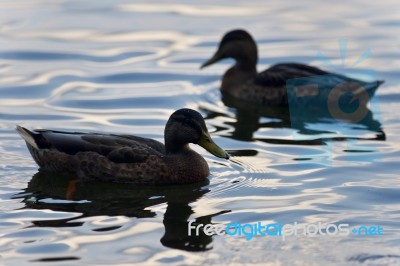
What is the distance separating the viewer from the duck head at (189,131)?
1307 cm

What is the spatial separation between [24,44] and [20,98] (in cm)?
316

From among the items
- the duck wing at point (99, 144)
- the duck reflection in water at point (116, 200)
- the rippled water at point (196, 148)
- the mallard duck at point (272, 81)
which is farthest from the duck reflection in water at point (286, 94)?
the duck reflection in water at point (116, 200)

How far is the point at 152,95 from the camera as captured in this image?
17.2 meters

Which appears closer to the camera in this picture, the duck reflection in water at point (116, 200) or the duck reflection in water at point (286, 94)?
the duck reflection in water at point (116, 200)

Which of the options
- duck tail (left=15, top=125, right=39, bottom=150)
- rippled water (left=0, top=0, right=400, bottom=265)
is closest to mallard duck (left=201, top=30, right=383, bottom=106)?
rippled water (left=0, top=0, right=400, bottom=265)

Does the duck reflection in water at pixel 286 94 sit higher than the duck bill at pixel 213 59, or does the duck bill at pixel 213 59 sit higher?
the duck bill at pixel 213 59

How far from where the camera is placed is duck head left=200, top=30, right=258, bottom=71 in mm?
18172

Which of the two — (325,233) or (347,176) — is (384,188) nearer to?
(347,176)

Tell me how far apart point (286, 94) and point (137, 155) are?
15.5ft

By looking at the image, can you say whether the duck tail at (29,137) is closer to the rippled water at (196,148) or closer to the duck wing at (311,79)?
the rippled water at (196,148)

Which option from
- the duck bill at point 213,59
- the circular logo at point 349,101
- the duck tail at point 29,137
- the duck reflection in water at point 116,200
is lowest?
the duck reflection in water at point 116,200

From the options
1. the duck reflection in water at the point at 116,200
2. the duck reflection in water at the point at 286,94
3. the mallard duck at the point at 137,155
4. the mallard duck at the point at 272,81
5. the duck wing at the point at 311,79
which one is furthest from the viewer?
the mallard duck at the point at 272,81

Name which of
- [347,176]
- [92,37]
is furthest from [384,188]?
[92,37]

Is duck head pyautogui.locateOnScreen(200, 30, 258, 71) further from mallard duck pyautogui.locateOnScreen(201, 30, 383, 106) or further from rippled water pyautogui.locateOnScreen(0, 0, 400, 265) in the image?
rippled water pyautogui.locateOnScreen(0, 0, 400, 265)
